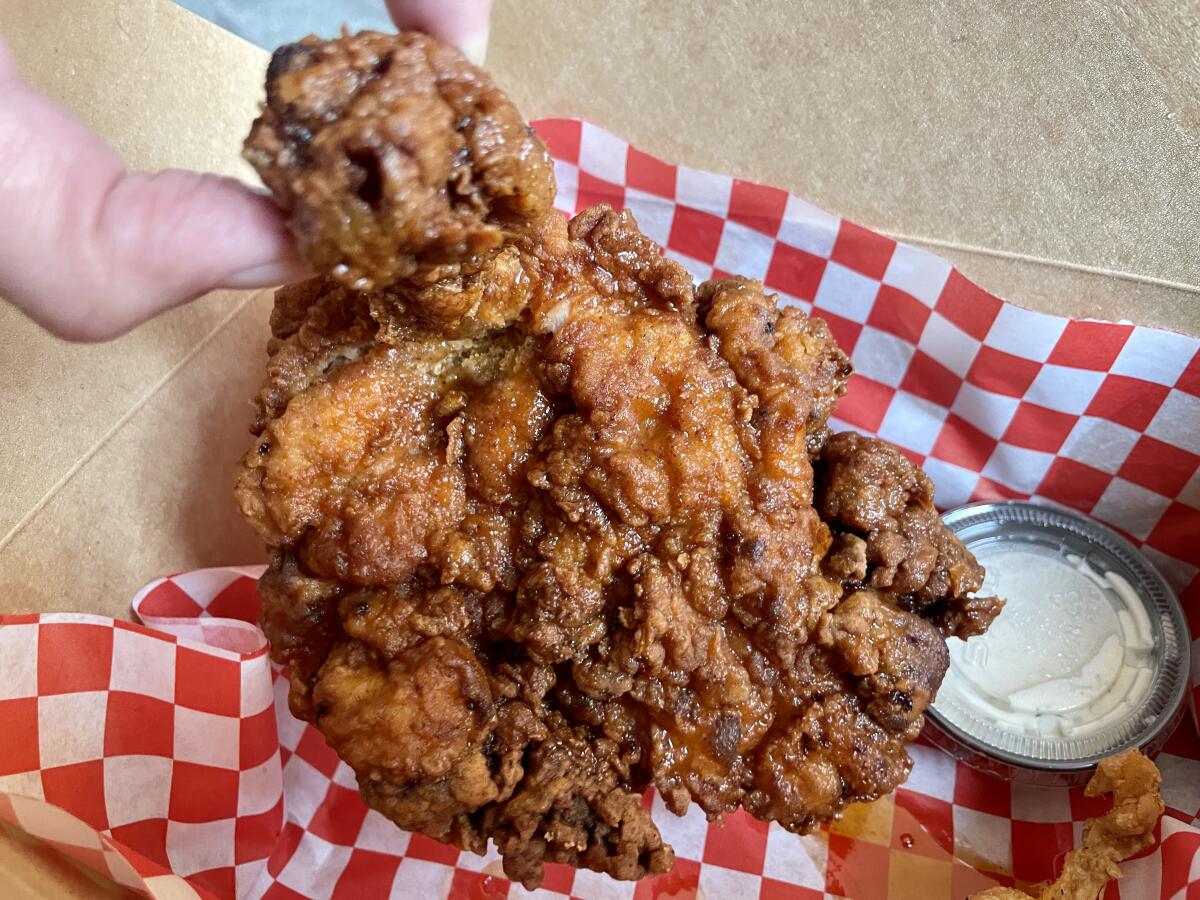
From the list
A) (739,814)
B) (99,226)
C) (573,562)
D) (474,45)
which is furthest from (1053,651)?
(99,226)

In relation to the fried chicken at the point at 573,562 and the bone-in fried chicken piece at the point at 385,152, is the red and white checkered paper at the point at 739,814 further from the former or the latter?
the bone-in fried chicken piece at the point at 385,152

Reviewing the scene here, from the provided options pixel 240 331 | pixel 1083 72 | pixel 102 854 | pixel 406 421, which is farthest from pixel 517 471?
pixel 1083 72

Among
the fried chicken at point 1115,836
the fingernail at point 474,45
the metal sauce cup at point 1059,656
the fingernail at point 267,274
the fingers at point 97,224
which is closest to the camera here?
the fingers at point 97,224

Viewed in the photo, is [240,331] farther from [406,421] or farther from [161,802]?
[161,802]

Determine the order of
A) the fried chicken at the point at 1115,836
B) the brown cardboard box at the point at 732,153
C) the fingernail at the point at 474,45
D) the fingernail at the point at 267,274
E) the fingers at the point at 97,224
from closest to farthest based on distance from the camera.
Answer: the fingers at the point at 97,224, the fingernail at the point at 267,274, the fingernail at the point at 474,45, the fried chicken at the point at 1115,836, the brown cardboard box at the point at 732,153

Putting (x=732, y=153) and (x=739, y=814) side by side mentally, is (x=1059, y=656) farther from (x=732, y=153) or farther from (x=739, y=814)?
(x=732, y=153)

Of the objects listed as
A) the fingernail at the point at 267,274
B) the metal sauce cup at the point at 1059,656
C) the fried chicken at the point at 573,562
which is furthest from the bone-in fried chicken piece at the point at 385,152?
→ the metal sauce cup at the point at 1059,656
